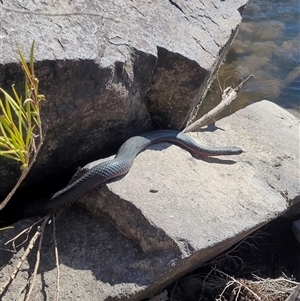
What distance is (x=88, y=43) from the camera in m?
4.19

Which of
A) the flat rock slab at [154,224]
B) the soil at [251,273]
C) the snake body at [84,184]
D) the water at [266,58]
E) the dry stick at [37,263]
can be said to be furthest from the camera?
the water at [266,58]

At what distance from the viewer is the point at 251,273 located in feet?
15.4

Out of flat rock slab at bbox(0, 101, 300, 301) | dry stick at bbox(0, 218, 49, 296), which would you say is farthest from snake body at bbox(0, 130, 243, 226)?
dry stick at bbox(0, 218, 49, 296)

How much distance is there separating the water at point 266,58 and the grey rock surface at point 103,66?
2.19 metres

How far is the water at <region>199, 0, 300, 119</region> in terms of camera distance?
826 centimetres

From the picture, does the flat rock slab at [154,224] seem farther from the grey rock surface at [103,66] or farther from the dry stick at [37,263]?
the grey rock surface at [103,66]

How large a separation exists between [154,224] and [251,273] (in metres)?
1.10

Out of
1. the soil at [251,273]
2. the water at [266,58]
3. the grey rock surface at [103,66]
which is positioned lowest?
the soil at [251,273]

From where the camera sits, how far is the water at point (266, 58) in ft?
27.1

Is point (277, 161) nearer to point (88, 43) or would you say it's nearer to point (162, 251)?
point (162, 251)

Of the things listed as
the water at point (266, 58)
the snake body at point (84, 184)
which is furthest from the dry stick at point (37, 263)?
the water at point (266, 58)

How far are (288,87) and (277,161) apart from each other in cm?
349

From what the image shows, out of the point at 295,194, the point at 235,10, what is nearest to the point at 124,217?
the point at 295,194

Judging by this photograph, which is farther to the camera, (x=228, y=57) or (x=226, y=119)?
(x=228, y=57)
